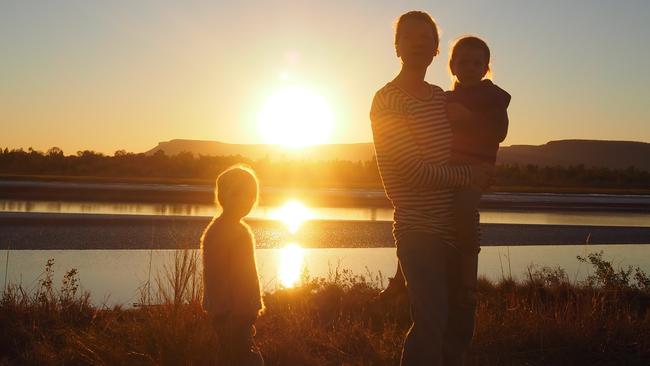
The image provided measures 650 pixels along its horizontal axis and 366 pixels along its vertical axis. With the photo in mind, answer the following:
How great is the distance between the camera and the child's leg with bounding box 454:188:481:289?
3.38m

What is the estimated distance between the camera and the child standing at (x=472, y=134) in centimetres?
339

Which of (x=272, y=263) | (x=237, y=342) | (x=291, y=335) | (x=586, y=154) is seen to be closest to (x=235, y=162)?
(x=272, y=263)

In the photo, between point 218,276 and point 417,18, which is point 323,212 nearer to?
point 218,276

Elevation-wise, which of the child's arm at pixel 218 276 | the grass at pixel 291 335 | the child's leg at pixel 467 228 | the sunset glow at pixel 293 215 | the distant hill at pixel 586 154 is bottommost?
the grass at pixel 291 335

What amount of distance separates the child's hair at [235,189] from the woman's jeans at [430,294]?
106cm

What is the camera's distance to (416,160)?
3293 mm

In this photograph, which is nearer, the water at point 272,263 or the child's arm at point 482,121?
the child's arm at point 482,121

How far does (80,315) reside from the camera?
21.7 feet

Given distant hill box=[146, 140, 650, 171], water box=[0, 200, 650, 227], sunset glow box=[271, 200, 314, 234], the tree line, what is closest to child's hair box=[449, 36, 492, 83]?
sunset glow box=[271, 200, 314, 234]

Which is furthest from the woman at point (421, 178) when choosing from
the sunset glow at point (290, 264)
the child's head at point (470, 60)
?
the sunset glow at point (290, 264)

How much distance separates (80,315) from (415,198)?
179 inches

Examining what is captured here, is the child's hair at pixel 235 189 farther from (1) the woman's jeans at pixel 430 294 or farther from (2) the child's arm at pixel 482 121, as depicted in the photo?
(2) the child's arm at pixel 482 121

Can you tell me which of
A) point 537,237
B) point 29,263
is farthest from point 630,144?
point 29,263

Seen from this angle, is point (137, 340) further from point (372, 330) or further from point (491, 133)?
point (491, 133)
